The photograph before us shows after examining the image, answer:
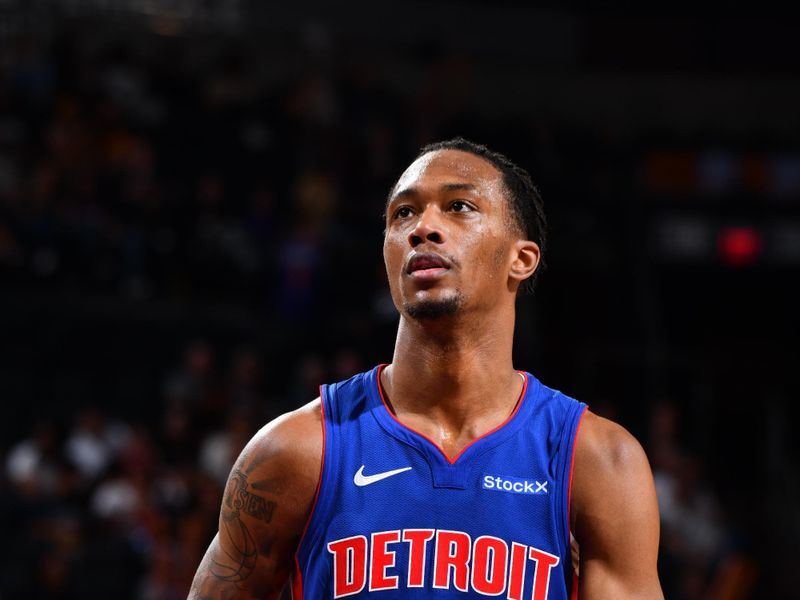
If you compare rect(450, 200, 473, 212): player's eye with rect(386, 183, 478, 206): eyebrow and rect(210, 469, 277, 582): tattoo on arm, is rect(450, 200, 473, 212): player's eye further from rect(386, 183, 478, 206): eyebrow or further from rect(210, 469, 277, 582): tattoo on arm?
rect(210, 469, 277, 582): tattoo on arm

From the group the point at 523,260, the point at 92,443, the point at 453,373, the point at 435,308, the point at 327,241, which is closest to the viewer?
the point at 435,308

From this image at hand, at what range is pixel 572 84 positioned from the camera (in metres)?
16.5

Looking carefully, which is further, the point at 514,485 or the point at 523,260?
the point at 523,260

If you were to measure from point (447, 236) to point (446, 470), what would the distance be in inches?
22.5

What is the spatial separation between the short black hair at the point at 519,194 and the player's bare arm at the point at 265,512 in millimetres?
777

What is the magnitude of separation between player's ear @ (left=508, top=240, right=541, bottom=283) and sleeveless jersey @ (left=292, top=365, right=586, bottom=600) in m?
0.41

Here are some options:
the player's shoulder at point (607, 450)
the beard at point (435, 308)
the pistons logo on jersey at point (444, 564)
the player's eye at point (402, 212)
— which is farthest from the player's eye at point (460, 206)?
the pistons logo on jersey at point (444, 564)

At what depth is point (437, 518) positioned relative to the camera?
2740mm

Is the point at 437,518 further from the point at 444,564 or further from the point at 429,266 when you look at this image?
the point at 429,266

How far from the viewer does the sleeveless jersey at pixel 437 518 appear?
8.87 feet

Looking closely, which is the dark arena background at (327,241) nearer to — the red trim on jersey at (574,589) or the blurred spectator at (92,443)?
the blurred spectator at (92,443)

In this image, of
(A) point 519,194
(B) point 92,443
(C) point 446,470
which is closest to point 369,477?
(C) point 446,470

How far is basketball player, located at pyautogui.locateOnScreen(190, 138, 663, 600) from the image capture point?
2725 mm

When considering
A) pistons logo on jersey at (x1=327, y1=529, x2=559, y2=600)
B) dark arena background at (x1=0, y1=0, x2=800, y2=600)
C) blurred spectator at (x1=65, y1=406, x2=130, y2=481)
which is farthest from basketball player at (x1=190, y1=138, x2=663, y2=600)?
blurred spectator at (x1=65, y1=406, x2=130, y2=481)
